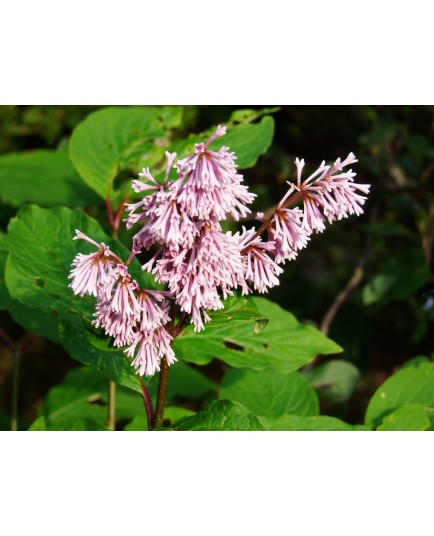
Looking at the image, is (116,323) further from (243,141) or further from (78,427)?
(243,141)

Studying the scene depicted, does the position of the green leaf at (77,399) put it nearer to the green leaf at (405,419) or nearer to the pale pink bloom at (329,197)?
the green leaf at (405,419)

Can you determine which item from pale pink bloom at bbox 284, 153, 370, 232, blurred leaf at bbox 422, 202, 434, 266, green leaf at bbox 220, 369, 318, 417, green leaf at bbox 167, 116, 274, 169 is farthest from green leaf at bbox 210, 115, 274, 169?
blurred leaf at bbox 422, 202, 434, 266

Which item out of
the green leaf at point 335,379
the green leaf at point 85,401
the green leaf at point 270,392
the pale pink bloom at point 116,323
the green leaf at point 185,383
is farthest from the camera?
the green leaf at point 335,379

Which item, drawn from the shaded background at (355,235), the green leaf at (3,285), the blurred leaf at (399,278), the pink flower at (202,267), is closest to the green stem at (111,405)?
the green leaf at (3,285)

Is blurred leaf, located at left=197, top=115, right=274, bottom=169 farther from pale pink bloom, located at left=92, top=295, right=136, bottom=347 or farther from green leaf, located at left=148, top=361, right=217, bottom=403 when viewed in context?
pale pink bloom, located at left=92, top=295, right=136, bottom=347
